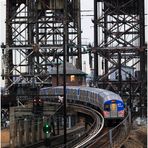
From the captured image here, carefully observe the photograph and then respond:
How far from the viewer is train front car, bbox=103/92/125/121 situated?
37.4 metres

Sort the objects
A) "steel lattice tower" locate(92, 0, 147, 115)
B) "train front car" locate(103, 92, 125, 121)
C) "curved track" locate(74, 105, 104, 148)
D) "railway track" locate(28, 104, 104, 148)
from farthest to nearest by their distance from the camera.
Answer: "steel lattice tower" locate(92, 0, 147, 115) → "train front car" locate(103, 92, 125, 121) → "railway track" locate(28, 104, 104, 148) → "curved track" locate(74, 105, 104, 148)

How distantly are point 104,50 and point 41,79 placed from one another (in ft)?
44.3

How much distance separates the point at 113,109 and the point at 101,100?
295 cm

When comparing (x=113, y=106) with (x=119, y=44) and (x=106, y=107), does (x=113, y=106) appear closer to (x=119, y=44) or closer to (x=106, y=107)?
(x=106, y=107)

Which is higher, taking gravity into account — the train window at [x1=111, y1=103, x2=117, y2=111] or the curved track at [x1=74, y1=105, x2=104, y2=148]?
the train window at [x1=111, y1=103, x2=117, y2=111]

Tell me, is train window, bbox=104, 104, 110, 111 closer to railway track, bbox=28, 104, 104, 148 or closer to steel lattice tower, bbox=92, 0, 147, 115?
railway track, bbox=28, 104, 104, 148

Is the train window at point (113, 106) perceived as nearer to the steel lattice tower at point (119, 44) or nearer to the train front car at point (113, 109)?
the train front car at point (113, 109)

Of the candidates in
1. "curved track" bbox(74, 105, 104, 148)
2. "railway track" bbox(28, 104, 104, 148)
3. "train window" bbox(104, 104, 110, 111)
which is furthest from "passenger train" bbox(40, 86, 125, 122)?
"railway track" bbox(28, 104, 104, 148)

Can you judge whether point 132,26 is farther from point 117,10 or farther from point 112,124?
point 112,124

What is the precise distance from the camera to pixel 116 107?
3788 centimetres

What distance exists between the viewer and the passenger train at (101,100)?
124 feet

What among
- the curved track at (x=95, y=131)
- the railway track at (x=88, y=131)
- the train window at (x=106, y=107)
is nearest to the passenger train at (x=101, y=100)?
the train window at (x=106, y=107)

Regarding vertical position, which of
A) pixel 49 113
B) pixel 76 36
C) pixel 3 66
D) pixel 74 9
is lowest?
pixel 49 113

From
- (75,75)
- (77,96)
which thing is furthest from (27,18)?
(77,96)
